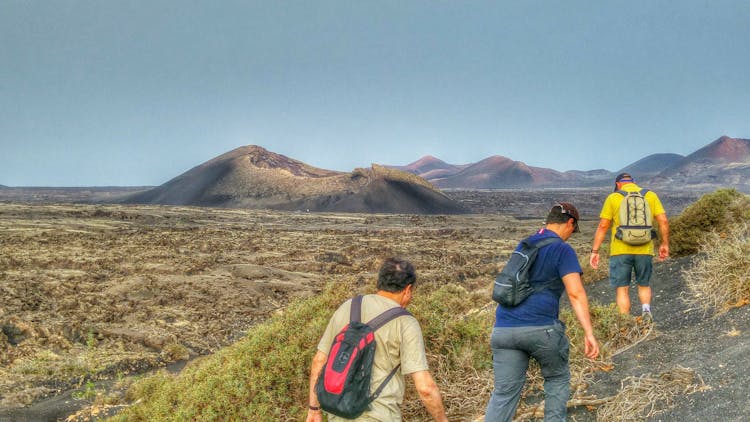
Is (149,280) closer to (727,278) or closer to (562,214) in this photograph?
(727,278)

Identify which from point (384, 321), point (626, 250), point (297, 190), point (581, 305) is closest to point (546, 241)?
A: point (581, 305)

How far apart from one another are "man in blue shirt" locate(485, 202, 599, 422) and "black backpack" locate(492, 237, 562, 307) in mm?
27

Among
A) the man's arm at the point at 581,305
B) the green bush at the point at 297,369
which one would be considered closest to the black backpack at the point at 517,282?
the man's arm at the point at 581,305

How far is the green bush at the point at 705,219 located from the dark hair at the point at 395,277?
786 centimetres

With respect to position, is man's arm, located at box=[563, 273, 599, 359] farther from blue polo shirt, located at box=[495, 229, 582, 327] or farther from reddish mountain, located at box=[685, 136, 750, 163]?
reddish mountain, located at box=[685, 136, 750, 163]

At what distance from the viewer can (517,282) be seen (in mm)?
2990

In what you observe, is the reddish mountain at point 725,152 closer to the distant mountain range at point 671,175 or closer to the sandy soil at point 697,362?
the distant mountain range at point 671,175

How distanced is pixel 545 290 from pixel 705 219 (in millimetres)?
7784

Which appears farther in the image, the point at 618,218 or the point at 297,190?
the point at 297,190

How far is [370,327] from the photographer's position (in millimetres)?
2549

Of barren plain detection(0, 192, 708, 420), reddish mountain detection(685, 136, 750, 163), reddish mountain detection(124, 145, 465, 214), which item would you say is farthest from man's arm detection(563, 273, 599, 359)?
reddish mountain detection(685, 136, 750, 163)

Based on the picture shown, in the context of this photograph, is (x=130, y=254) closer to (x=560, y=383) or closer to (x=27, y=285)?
(x=27, y=285)

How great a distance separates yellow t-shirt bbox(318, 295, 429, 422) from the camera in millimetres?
2568

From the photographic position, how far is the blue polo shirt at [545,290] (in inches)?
118
